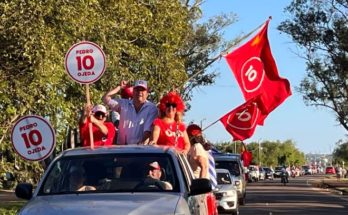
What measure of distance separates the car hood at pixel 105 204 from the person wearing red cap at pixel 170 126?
113 inches

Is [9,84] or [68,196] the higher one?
[9,84]

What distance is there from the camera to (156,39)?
2692cm

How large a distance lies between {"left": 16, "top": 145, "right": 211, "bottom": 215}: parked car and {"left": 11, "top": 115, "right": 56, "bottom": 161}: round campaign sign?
2688mm

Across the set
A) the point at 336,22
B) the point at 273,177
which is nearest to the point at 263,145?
the point at 273,177

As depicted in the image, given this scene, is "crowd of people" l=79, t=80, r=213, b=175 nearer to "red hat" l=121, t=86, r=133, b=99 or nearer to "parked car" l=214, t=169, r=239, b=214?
"red hat" l=121, t=86, r=133, b=99

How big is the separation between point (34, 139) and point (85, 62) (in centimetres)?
145

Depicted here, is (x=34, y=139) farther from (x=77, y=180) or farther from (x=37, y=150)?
(x=77, y=180)

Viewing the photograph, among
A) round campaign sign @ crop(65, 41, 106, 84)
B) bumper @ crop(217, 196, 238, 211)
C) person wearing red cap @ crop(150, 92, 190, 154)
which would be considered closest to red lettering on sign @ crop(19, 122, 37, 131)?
round campaign sign @ crop(65, 41, 106, 84)

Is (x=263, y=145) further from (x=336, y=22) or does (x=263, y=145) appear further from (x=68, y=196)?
(x=68, y=196)

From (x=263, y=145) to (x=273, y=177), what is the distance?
94.1 m

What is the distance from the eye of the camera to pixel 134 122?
35.1 ft

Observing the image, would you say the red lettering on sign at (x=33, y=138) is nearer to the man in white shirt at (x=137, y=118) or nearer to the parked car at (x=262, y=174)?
the man in white shirt at (x=137, y=118)

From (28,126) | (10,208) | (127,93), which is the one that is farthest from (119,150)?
(10,208)

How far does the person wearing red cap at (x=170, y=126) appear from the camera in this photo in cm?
1027
